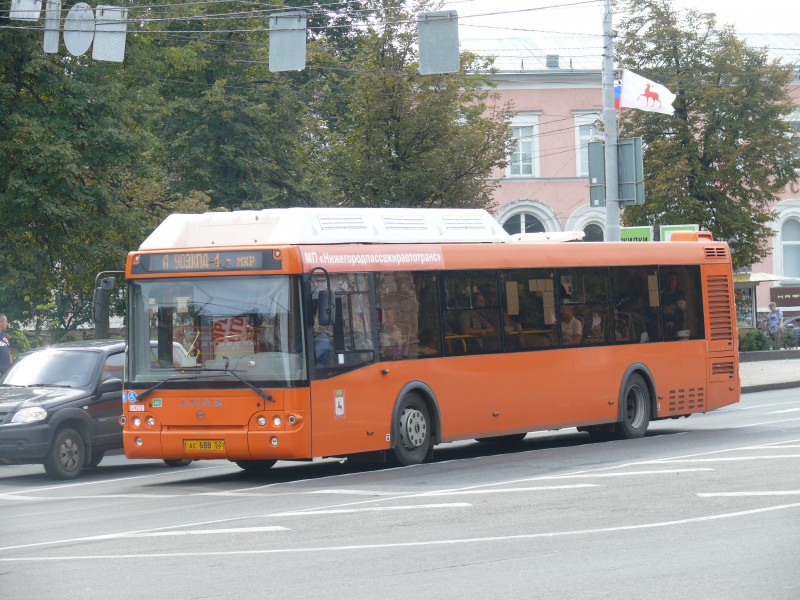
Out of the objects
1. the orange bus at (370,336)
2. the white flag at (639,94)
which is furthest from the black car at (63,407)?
the white flag at (639,94)

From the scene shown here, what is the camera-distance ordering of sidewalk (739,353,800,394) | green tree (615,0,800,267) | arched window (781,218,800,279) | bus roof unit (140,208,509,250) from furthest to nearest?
arched window (781,218,800,279), green tree (615,0,800,267), sidewalk (739,353,800,394), bus roof unit (140,208,509,250)

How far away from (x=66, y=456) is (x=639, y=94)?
15.6 metres

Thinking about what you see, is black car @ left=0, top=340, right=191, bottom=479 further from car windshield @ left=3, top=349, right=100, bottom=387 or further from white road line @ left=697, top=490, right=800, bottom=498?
white road line @ left=697, top=490, right=800, bottom=498

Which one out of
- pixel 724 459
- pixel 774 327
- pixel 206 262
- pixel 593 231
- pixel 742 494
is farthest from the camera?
pixel 593 231

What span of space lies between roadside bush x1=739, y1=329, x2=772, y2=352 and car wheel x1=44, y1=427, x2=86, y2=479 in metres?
27.9

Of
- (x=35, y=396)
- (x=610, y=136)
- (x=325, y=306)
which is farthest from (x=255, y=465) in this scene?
(x=610, y=136)

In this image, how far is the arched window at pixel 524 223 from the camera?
56.0 metres

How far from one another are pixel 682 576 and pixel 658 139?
112ft

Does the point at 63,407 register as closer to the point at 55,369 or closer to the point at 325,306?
the point at 55,369

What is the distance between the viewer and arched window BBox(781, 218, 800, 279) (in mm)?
60562

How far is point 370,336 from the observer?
15.5 m

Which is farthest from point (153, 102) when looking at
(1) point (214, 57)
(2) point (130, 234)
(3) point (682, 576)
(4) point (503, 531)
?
(3) point (682, 576)

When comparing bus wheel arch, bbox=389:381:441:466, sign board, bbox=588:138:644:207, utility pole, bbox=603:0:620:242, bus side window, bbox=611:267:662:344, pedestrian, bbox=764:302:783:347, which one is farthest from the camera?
pedestrian, bbox=764:302:783:347

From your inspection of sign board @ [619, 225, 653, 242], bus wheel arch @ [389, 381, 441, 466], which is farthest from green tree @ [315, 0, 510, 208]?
bus wheel arch @ [389, 381, 441, 466]
